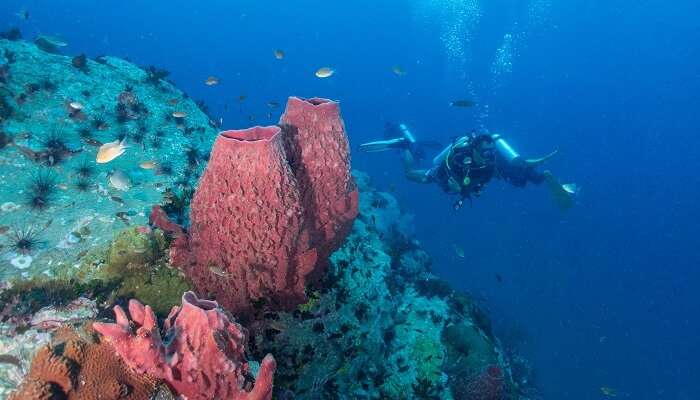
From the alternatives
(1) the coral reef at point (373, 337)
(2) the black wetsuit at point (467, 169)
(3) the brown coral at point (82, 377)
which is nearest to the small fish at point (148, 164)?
(1) the coral reef at point (373, 337)

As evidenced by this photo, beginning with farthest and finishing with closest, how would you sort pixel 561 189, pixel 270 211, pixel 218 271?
pixel 561 189 → pixel 218 271 → pixel 270 211

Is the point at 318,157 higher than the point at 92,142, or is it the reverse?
the point at 318,157

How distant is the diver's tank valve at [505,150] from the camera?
12.0 m

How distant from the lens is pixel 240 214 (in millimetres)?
3369

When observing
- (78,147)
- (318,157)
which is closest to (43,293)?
(318,157)

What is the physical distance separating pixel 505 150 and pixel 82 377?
1214 cm

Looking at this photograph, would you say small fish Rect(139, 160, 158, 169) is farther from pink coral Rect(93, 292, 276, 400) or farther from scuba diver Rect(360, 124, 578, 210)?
scuba diver Rect(360, 124, 578, 210)

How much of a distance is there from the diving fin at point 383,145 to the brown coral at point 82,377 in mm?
11531

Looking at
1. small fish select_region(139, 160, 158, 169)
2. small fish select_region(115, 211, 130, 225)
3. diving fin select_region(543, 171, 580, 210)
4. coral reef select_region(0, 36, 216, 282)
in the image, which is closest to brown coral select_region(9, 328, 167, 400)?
coral reef select_region(0, 36, 216, 282)

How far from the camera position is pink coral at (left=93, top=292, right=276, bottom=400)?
217 centimetres

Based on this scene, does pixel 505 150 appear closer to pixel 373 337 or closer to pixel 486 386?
pixel 486 386

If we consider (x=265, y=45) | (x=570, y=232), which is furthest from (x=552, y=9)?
(x=570, y=232)

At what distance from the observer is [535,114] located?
84.6 m

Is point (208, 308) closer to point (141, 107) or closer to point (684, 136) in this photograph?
point (141, 107)
